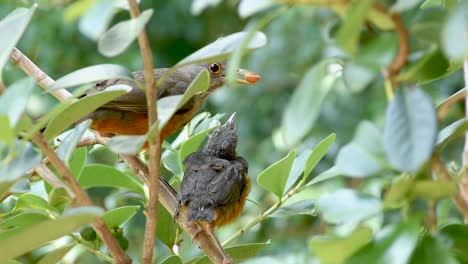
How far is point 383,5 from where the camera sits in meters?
0.82

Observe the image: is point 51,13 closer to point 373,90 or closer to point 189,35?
point 189,35

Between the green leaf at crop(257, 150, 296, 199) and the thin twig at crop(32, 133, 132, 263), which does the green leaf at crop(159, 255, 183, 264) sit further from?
the thin twig at crop(32, 133, 132, 263)

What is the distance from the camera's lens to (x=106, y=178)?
1.76 meters

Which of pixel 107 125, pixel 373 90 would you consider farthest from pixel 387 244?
pixel 373 90

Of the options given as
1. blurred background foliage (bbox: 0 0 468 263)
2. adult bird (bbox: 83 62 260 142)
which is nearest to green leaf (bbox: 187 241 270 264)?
adult bird (bbox: 83 62 260 142)

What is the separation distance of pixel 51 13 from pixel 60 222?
5906mm

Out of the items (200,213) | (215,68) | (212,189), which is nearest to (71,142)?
(200,213)

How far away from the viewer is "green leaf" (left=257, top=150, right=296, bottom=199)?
1497 mm

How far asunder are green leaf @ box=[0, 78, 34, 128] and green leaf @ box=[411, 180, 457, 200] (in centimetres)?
42

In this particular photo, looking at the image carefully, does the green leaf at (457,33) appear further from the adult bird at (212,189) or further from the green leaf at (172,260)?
the adult bird at (212,189)

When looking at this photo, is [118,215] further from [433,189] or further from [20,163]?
[433,189]

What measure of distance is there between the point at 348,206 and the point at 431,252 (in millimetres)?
97

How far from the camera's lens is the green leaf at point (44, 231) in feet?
3.06

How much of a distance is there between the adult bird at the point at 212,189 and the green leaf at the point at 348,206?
1095 mm
